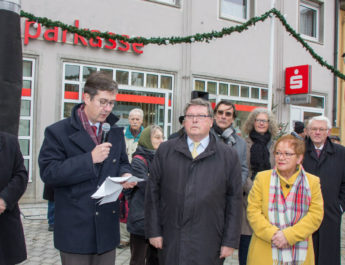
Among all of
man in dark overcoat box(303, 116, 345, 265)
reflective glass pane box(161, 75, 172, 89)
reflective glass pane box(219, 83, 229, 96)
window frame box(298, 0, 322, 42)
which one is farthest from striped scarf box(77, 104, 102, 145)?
window frame box(298, 0, 322, 42)

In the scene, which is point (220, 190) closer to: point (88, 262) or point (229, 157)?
point (229, 157)

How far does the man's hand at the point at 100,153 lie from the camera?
237cm

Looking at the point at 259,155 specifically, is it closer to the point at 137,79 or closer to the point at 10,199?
the point at 10,199

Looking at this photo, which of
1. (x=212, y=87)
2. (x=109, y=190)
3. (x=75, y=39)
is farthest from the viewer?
(x=212, y=87)

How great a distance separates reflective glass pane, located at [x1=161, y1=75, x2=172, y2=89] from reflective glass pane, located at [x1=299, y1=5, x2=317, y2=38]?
6251 mm

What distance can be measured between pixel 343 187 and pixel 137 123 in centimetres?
374

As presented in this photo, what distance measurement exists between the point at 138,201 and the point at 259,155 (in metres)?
1.31

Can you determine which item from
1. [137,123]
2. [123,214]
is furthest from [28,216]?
[123,214]

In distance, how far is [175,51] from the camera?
993 cm

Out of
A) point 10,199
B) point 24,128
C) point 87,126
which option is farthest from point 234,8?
point 10,199

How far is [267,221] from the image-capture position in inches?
117

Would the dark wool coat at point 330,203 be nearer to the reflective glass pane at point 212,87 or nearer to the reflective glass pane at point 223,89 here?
the reflective glass pane at point 212,87

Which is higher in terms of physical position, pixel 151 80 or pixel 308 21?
pixel 308 21

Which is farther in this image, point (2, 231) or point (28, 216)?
point (28, 216)
